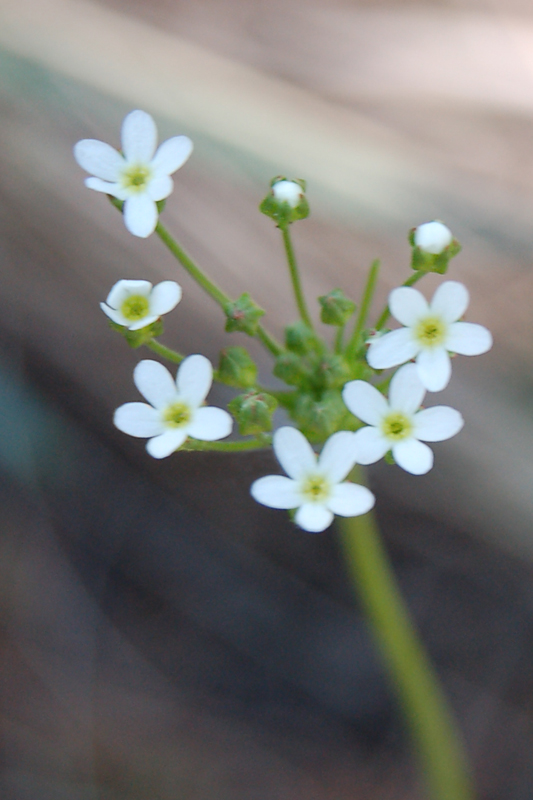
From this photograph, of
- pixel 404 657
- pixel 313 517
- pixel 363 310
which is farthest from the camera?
pixel 404 657

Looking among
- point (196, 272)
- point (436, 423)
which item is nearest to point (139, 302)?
point (196, 272)

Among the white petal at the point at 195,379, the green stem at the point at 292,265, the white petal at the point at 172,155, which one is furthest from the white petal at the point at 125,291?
the green stem at the point at 292,265

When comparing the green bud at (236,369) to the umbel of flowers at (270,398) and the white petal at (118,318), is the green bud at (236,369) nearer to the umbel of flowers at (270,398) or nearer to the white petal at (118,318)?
the umbel of flowers at (270,398)

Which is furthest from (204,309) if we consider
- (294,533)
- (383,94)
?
(383,94)

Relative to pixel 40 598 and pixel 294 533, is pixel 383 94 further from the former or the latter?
pixel 40 598

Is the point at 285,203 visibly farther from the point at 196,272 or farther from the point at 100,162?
the point at 100,162
